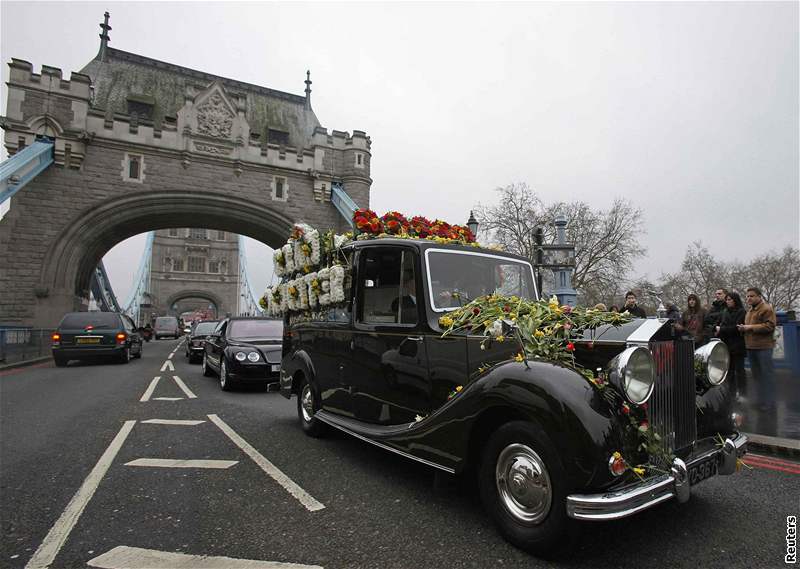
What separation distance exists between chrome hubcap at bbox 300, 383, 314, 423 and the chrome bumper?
3.42 meters

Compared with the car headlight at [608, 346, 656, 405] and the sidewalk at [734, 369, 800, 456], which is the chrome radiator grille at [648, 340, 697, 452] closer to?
the car headlight at [608, 346, 656, 405]

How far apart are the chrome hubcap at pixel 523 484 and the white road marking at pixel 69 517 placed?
99.2 inches

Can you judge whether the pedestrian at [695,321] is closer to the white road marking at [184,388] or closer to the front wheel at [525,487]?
the front wheel at [525,487]

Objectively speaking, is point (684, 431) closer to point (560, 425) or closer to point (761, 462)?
point (560, 425)

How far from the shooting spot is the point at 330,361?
15.0ft

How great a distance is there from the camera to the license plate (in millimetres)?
2518

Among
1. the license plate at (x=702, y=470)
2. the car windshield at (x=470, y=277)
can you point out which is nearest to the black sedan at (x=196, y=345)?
the car windshield at (x=470, y=277)

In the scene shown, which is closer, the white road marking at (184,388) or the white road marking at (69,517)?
the white road marking at (69,517)

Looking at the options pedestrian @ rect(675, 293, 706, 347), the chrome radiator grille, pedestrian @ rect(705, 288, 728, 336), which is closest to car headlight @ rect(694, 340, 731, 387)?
the chrome radiator grille

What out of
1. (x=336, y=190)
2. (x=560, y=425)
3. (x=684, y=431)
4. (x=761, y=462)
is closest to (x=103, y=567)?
(x=560, y=425)

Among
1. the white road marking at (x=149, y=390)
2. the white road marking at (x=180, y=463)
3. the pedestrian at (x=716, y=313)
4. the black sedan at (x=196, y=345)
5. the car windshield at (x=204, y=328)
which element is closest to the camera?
the white road marking at (x=180, y=463)

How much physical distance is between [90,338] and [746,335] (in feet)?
49.4

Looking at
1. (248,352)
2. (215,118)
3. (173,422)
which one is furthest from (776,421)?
(215,118)

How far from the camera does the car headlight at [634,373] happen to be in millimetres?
2379
